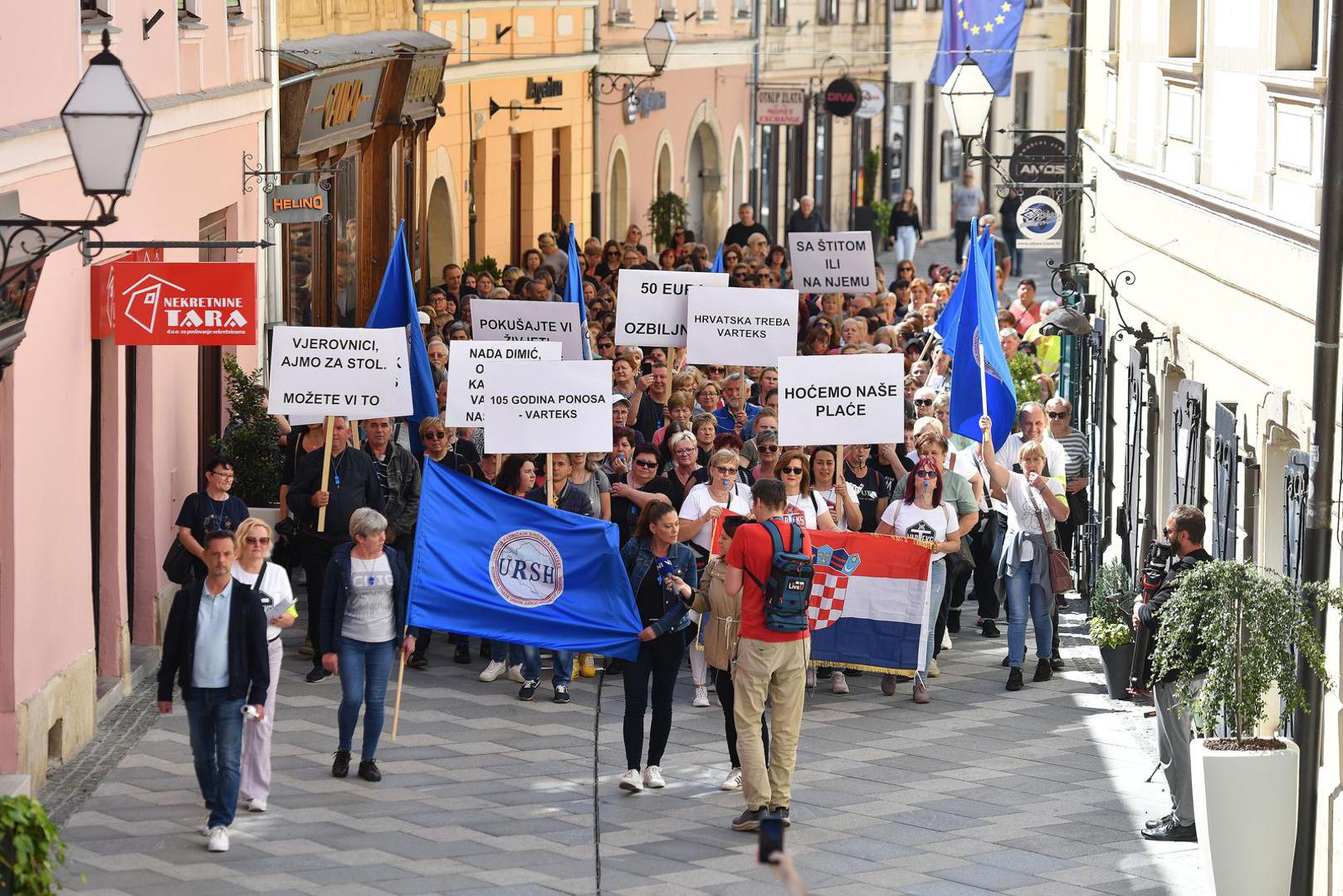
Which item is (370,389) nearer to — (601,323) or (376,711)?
(376,711)

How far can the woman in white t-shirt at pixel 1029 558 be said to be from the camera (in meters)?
14.7

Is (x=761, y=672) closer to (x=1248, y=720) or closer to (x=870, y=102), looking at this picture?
(x=1248, y=720)

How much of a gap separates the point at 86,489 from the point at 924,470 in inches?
202

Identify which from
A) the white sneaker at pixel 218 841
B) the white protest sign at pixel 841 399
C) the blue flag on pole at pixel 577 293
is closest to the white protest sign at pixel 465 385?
the white protest sign at pixel 841 399

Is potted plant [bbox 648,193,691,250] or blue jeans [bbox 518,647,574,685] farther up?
potted plant [bbox 648,193,691,250]

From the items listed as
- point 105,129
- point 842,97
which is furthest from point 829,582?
point 842,97

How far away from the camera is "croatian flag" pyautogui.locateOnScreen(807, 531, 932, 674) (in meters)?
14.1

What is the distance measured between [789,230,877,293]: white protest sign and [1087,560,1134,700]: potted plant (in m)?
9.31

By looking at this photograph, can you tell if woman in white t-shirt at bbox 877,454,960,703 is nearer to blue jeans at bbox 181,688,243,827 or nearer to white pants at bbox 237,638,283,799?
white pants at bbox 237,638,283,799

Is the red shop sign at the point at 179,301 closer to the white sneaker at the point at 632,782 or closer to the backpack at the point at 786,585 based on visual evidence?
the white sneaker at the point at 632,782

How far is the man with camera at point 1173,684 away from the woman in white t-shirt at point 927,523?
2.47 metres

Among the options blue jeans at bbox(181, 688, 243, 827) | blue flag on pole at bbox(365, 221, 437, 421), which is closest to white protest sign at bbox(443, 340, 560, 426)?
blue flag on pole at bbox(365, 221, 437, 421)

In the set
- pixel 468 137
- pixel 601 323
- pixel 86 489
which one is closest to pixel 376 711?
pixel 86 489

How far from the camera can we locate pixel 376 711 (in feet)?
39.6
